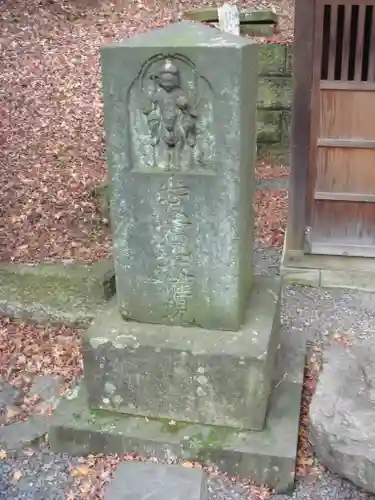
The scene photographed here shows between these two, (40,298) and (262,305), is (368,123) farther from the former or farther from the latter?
(40,298)

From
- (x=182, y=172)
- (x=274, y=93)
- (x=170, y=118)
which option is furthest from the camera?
(x=274, y=93)

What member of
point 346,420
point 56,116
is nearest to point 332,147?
point 346,420

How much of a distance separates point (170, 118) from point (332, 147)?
9.37 feet

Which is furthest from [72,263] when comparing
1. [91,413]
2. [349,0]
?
[349,0]

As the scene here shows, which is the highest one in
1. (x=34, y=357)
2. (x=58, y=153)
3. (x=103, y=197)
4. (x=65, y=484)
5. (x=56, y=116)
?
(x=56, y=116)

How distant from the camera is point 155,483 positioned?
3.01 meters

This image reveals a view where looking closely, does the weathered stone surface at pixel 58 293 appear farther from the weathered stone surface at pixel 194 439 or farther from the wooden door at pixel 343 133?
the wooden door at pixel 343 133

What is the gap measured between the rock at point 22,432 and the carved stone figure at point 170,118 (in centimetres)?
180

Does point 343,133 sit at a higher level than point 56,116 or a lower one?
lower

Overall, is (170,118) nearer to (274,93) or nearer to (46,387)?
(46,387)

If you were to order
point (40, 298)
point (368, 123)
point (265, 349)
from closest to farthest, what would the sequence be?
point (265, 349), point (40, 298), point (368, 123)

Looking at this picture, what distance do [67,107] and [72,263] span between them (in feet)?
17.1

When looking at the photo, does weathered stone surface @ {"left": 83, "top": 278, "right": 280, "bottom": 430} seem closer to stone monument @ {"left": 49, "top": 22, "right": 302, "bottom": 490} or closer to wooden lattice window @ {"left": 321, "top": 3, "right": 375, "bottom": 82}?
stone monument @ {"left": 49, "top": 22, "right": 302, "bottom": 490}

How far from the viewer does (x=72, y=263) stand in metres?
5.32
